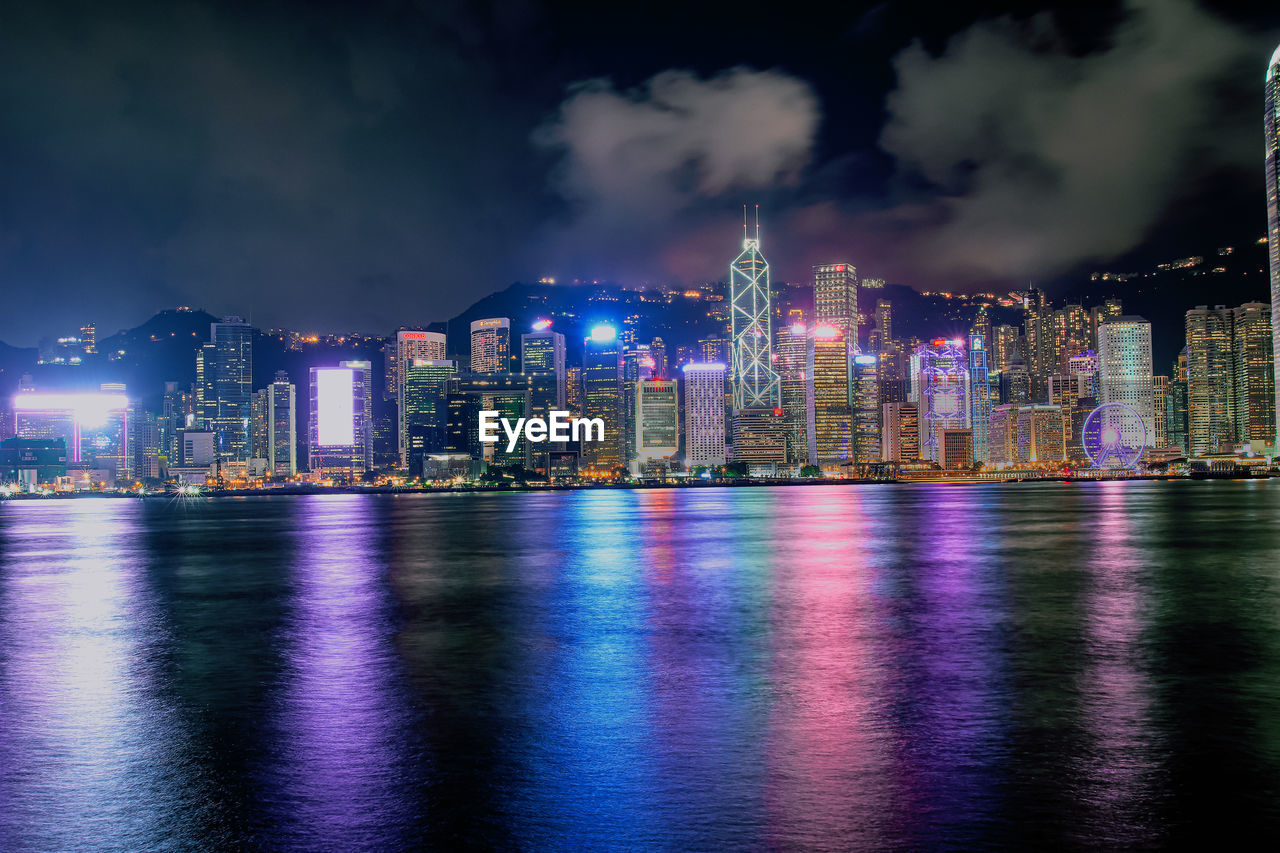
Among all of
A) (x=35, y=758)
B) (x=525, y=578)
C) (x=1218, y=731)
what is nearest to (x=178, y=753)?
(x=35, y=758)

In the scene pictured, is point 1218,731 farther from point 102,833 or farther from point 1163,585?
point 1163,585

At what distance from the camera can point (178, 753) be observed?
14.4m

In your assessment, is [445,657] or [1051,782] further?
[445,657]

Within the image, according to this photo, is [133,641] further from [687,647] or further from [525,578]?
[525,578]

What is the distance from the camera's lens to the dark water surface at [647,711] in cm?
1109

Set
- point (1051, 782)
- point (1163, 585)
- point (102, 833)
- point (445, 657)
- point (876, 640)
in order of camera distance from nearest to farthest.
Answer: point (102, 833), point (1051, 782), point (445, 657), point (876, 640), point (1163, 585)

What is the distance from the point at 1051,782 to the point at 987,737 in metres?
2.59

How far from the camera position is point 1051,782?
1237 cm

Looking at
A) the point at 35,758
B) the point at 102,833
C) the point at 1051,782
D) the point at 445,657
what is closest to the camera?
the point at 102,833

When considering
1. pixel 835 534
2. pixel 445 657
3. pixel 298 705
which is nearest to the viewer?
pixel 298 705

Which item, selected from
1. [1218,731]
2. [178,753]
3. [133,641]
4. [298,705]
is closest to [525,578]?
[133,641]

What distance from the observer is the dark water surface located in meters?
11.1

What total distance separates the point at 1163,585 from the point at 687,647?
78.8ft

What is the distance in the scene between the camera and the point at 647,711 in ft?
55.7
